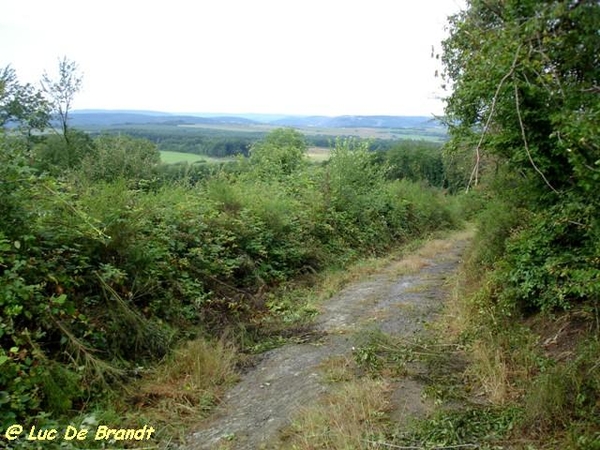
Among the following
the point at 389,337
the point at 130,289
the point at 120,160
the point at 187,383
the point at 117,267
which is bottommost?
the point at 187,383

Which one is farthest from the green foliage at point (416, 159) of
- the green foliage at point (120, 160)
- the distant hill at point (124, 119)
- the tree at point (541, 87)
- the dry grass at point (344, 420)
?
the distant hill at point (124, 119)

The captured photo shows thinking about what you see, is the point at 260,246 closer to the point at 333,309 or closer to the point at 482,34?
the point at 333,309

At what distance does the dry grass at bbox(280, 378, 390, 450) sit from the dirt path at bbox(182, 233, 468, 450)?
16cm

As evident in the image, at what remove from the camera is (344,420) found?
3.90 metres

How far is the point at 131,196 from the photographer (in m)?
6.91

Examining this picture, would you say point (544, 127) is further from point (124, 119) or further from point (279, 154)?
point (124, 119)

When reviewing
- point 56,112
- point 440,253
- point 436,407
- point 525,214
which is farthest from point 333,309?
point 56,112

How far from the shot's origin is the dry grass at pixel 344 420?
3650 mm

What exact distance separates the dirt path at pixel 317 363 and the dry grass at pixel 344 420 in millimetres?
164

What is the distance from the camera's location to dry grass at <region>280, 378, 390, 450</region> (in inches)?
144

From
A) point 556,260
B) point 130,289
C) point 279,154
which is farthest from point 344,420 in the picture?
point 279,154

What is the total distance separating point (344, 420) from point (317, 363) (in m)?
1.51

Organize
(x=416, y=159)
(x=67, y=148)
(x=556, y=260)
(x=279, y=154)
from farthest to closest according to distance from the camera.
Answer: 1. (x=416, y=159)
2. (x=67, y=148)
3. (x=279, y=154)
4. (x=556, y=260)

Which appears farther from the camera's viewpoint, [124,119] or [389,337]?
[124,119]
